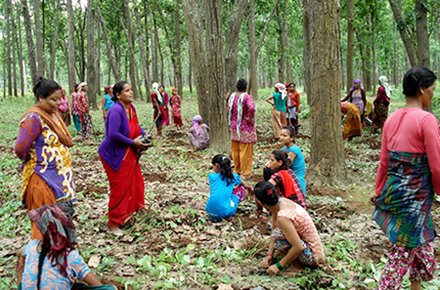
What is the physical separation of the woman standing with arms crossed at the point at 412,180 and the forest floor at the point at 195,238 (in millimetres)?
697

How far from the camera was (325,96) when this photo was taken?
579cm

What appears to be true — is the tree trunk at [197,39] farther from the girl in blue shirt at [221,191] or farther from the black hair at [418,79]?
the black hair at [418,79]

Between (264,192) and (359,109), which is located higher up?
(359,109)

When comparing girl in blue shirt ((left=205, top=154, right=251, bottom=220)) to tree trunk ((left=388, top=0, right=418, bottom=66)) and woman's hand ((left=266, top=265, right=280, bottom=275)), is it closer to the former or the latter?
woman's hand ((left=266, top=265, right=280, bottom=275))

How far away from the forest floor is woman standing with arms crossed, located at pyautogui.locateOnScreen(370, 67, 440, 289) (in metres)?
0.70

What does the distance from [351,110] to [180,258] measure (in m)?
7.09

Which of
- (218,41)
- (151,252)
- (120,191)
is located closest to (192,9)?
(218,41)

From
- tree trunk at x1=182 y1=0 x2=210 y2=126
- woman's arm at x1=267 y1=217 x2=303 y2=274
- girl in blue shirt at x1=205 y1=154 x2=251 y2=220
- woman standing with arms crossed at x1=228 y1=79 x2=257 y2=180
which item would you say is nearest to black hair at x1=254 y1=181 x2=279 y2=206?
woman's arm at x1=267 y1=217 x2=303 y2=274

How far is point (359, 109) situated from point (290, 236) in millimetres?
7833

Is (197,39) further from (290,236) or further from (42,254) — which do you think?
(42,254)

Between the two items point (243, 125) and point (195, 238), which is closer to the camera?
point (195, 238)

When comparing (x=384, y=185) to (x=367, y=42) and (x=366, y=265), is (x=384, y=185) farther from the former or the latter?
(x=367, y=42)

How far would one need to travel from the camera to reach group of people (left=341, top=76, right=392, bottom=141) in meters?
9.20

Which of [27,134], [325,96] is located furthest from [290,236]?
[325,96]
